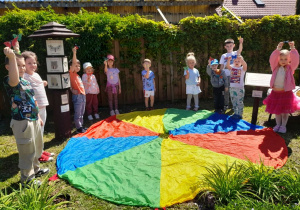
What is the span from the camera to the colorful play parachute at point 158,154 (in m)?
3.22

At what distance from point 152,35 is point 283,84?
405 cm

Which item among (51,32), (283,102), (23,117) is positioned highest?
(51,32)

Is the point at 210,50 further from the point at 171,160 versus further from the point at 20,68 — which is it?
the point at 20,68

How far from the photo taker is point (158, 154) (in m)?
→ 4.25

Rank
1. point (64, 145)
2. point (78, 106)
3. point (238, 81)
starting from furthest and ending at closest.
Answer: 1. point (238, 81)
2. point (78, 106)
3. point (64, 145)

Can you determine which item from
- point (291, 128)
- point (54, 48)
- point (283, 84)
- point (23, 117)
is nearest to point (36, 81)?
point (23, 117)

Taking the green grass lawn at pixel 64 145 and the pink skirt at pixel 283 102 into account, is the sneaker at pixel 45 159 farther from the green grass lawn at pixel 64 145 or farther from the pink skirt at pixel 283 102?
the pink skirt at pixel 283 102

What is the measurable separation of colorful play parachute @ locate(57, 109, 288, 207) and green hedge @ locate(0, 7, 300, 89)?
2.34 metres

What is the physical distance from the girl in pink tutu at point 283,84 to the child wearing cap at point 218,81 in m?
1.58

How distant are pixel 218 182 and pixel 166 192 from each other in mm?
717

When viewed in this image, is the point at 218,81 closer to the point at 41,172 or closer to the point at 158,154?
the point at 158,154

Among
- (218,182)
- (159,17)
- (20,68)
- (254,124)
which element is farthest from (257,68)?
(20,68)

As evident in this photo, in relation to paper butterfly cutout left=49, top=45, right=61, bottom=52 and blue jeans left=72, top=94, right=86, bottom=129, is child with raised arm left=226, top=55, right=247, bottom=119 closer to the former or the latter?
blue jeans left=72, top=94, right=86, bottom=129

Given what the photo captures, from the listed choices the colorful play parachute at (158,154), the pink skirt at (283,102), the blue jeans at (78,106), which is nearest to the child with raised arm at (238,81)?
the colorful play parachute at (158,154)
